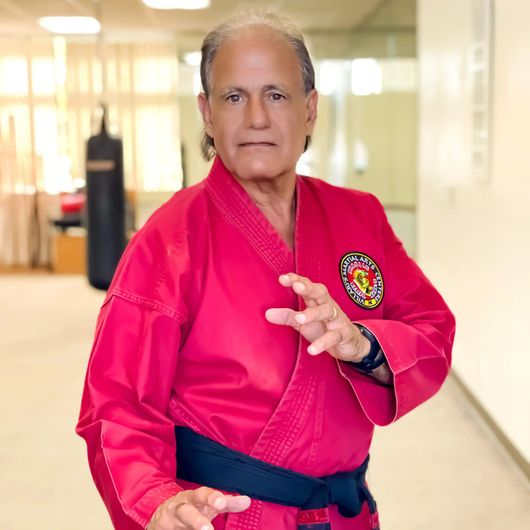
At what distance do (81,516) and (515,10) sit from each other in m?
2.53

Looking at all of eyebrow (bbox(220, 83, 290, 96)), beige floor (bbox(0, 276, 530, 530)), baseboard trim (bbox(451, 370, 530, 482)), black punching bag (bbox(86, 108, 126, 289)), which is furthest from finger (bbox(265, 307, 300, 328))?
black punching bag (bbox(86, 108, 126, 289))

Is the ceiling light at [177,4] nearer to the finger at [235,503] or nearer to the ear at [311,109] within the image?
the ear at [311,109]

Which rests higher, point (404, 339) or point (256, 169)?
point (256, 169)

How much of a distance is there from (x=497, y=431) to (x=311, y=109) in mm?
2747

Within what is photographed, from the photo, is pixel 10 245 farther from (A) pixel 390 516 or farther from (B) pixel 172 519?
(B) pixel 172 519

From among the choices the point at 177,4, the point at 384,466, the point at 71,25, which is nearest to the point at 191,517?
the point at 384,466

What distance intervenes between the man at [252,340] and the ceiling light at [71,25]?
7.09 m

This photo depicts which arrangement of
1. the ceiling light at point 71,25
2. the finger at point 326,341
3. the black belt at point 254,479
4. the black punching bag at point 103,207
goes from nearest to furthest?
the finger at point 326,341 → the black belt at point 254,479 → the black punching bag at point 103,207 → the ceiling light at point 71,25

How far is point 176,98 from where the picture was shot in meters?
9.26

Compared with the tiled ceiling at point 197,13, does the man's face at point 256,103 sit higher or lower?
lower

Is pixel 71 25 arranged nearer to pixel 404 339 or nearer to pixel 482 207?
pixel 482 207

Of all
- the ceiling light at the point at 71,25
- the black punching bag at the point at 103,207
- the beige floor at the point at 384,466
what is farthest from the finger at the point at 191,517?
the ceiling light at the point at 71,25

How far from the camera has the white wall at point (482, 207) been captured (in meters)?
3.17

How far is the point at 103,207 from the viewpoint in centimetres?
579
